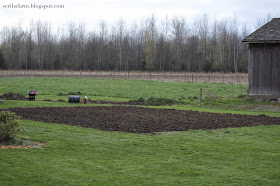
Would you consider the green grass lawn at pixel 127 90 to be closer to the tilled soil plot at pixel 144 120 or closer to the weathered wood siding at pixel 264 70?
the weathered wood siding at pixel 264 70

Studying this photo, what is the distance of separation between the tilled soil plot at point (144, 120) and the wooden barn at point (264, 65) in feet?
32.0

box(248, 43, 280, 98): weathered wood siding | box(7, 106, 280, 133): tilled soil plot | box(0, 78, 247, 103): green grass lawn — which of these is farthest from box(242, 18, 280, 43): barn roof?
box(7, 106, 280, 133): tilled soil plot

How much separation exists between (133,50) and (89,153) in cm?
9538

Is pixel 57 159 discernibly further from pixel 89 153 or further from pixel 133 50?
pixel 133 50

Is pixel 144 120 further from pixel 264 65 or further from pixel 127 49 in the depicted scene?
pixel 127 49

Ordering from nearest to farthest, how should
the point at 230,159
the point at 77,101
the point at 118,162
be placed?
1. the point at 118,162
2. the point at 230,159
3. the point at 77,101

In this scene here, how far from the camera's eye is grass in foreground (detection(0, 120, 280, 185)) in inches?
340

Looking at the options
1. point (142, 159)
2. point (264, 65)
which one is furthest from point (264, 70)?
point (142, 159)

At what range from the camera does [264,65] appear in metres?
30.5

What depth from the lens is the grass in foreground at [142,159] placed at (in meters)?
Answer: 8.65

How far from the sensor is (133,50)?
106 m

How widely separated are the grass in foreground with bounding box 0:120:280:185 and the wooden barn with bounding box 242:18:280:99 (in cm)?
1564

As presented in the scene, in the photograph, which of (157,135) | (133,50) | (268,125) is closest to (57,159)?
(157,135)

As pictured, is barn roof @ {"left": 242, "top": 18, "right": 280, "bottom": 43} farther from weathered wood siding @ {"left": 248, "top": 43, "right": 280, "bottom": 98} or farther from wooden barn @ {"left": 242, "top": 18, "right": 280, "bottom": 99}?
weathered wood siding @ {"left": 248, "top": 43, "right": 280, "bottom": 98}
